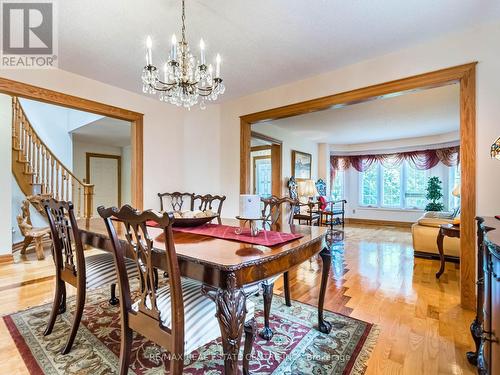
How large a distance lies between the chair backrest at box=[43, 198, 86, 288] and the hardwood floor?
1.75ft

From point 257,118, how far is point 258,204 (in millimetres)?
2475

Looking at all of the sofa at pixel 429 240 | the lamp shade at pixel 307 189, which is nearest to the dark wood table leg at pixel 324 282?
the sofa at pixel 429 240

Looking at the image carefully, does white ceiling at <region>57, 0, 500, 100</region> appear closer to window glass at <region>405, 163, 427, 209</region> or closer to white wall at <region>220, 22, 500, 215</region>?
white wall at <region>220, 22, 500, 215</region>

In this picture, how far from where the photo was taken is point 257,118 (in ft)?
12.2

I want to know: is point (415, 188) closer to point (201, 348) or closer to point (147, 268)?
point (201, 348)

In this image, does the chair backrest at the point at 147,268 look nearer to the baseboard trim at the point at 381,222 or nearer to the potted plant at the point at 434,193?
the potted plant at the point at 434,193

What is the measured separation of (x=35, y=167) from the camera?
480 cm

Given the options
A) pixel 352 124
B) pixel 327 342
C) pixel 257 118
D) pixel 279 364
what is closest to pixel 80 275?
pixel 279 364

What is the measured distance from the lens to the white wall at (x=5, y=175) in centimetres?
346

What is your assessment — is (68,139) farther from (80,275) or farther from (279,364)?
(279,364)

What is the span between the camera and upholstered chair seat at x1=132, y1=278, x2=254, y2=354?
44.9 inches

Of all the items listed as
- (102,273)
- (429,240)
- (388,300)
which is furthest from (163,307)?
(429,240)

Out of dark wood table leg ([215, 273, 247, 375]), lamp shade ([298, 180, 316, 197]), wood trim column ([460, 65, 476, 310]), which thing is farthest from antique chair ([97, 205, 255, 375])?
lamp shade ([298, 180, 316, 197])

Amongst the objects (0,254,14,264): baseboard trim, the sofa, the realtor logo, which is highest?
the realtor logo
